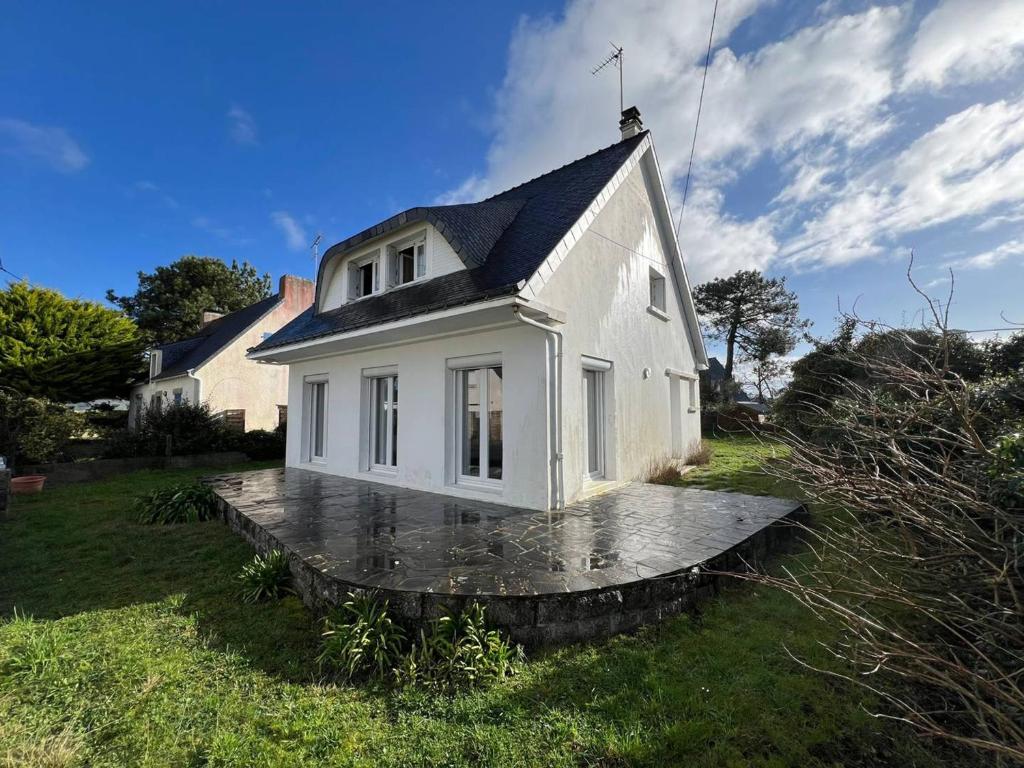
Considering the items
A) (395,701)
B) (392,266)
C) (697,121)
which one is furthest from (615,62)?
(395,701)

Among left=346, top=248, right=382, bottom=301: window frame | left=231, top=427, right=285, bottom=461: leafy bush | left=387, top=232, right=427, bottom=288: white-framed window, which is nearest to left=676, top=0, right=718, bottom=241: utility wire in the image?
left=387, top=232, right=427, bottom=288: white-framed window

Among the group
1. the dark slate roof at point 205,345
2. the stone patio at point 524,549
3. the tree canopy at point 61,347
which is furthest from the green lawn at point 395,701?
the tree canopy at point 61,347

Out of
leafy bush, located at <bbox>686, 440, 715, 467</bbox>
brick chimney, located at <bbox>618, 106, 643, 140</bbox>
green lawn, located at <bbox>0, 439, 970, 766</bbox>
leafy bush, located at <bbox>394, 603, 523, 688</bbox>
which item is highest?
brick chimney, located at <bbox>618, 106, 643, 140</bbox>

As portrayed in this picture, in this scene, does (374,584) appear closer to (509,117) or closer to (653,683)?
(653,683)

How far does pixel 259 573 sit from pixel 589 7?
1108cm

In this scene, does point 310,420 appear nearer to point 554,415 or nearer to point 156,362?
point 554,415

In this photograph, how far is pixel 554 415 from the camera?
6.82 meters

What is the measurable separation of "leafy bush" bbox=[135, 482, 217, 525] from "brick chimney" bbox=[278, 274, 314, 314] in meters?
Result: 14.9

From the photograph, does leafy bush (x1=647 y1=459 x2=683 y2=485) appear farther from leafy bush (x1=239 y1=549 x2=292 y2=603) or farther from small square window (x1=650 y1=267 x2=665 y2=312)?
leafy bush (x1=239 y1=549 x2=292 y2=603)

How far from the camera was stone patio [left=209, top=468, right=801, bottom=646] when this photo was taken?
3781 millimetres

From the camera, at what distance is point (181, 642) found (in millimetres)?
3910

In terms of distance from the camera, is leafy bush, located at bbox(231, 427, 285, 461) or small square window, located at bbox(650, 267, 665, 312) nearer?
small square window, located at bbox(650, 267, 665, 312)

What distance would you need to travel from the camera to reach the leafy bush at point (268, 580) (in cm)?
480

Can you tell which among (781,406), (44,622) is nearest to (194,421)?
(44,622)
